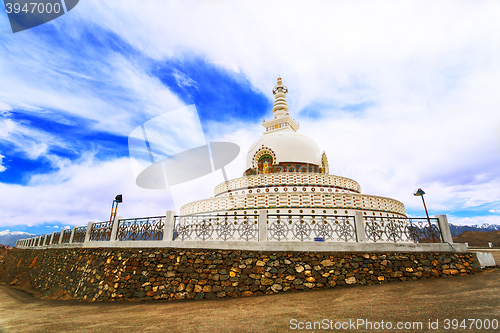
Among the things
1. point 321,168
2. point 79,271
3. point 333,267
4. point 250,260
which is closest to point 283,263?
point 250,260

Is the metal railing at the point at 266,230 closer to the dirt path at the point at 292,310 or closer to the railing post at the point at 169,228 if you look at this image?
the railing post at the point at 169,228

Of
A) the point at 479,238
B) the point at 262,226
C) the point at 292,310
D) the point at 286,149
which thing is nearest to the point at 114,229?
the point at 262,226

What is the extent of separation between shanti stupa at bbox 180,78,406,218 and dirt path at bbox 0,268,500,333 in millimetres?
3003

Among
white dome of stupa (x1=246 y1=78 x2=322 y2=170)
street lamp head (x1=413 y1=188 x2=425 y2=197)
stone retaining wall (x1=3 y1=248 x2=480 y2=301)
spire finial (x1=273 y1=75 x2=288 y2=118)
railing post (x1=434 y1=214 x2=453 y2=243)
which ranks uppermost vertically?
spire finial (x1=273 y1=75 x2=288 y2=118)

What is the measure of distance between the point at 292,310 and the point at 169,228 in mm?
5264

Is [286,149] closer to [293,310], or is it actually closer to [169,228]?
[169,228]

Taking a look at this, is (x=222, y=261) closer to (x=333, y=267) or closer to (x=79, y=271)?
(x=333, y=267)

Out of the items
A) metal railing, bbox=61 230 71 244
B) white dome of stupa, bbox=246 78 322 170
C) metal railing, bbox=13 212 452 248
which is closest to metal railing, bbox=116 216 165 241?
metal railing, bbox=13 212 452 248

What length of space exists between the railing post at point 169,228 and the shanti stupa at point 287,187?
3.23 meters

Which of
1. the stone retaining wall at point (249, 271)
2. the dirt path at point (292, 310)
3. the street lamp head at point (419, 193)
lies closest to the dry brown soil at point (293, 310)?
the dirt path at point (292, 310)

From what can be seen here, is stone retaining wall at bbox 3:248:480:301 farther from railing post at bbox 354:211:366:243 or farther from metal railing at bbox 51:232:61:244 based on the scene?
metal railing at bbox 51:232:61:244

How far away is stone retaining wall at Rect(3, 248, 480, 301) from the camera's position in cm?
692

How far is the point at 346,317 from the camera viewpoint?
4.52m

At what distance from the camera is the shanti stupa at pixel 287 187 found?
1351 centimetres
